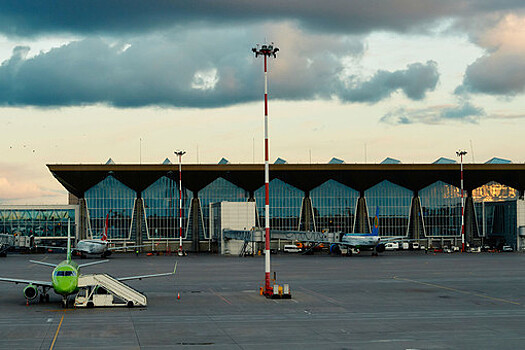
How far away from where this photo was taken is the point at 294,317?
4322cm

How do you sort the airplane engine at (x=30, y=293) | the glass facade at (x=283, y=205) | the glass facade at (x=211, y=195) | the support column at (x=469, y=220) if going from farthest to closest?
the support column at (x=469, y=220) → the glass facade at (x=283, y=205) → the glass facade at (x=211, y=195) → the airplane engine at (x=30, y=293)

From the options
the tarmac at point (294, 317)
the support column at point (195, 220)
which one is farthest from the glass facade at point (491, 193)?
the tarmac at point (294, 317)

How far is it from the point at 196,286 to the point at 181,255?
67.9 meters

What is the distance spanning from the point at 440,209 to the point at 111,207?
77.7 meters

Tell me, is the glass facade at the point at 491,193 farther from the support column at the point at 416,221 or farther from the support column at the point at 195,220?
the support column at the point at 195,220

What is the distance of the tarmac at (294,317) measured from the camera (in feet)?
113

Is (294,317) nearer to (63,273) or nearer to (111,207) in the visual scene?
(63,273)

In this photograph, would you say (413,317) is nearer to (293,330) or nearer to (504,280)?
(293,330)

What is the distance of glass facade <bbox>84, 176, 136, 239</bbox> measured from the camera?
161750mm

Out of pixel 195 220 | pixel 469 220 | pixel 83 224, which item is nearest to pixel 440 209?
pixel 469 220

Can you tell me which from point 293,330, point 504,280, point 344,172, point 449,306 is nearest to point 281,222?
point 344,172

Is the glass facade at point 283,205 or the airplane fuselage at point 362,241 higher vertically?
the glass facade at point 283,205

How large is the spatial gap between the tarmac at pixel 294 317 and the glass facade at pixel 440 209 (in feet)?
312

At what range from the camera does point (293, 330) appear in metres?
38.0
